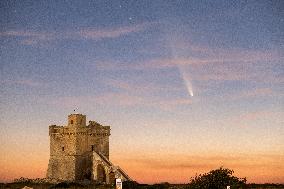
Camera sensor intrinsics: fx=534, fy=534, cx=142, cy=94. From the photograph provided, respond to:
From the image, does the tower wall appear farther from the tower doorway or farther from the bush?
the bush

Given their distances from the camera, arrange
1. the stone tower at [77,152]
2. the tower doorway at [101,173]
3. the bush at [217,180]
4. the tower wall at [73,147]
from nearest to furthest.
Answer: the bush at [217,180] < the tower doorway at [101,173] < the stone tower at [77,152] < the tower wall at [73,147]

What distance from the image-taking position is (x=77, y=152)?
75.2 metres

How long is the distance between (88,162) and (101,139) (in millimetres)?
3823

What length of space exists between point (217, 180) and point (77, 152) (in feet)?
114

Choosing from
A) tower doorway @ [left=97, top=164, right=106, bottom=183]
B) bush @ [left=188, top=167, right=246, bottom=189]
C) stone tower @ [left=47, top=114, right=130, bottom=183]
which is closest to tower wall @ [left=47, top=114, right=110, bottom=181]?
stone tower @ [left=47, top=114, right=130, bottom=183]

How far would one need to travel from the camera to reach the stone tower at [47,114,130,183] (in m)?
75.1

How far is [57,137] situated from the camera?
76438 millimetres

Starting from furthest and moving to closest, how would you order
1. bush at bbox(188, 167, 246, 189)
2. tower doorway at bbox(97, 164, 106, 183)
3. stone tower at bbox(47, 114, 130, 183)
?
stone tower at bbox(47, 114, 130, 183) < tower doorway at bbox(97, 164, 106, 183) < bush at bbox(188, 167, 246, 189)

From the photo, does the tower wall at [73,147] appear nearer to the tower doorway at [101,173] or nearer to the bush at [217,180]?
the tower doorway at [101,173]

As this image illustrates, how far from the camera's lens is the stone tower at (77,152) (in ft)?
246

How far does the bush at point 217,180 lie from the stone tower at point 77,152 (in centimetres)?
3095

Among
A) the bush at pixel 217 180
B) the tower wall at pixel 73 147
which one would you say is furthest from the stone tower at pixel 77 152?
the bush at pixel 217 180

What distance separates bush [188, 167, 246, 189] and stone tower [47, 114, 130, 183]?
31.0 meters

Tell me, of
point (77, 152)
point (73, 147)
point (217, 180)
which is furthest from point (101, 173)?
point (217, 180)
